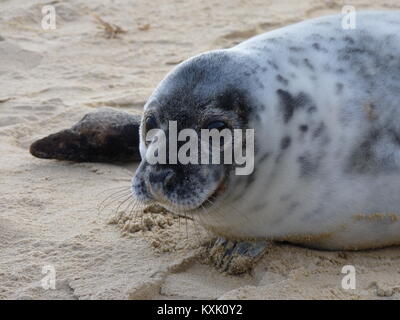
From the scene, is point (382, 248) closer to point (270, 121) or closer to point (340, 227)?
point (340, 227)

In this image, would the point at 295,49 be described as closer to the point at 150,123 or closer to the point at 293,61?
the point at 293,61

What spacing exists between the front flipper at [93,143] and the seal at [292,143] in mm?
1048

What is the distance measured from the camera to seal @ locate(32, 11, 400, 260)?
3.14 metres

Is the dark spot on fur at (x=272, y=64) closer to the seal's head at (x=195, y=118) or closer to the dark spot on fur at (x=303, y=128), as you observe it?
the seal's head at (x=195, y=118)

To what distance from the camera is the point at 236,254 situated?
3.31 meters

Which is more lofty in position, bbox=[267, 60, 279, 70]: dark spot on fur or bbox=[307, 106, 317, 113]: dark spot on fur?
bbox=[267, 60, 279, 70]: dark spot on fur

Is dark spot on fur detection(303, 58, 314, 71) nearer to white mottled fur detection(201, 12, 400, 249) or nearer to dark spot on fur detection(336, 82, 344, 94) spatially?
white mottled fur detection(201, 12, 400, 249)

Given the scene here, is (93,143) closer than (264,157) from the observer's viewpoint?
No

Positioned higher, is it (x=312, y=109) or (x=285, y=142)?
(x=312, y=109)

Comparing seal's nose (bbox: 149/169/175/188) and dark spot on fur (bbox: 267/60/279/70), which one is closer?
seal's nose (bbox: 149/169/175/188)

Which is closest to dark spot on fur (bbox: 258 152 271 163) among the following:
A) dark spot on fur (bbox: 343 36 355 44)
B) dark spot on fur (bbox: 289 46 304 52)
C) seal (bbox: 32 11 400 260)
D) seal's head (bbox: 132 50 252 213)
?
seal (bbox: 32 11 400 260)

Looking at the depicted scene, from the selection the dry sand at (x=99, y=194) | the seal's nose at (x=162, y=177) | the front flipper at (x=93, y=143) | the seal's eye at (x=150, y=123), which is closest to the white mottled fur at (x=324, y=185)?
the dry sand at (x=99, y=194)

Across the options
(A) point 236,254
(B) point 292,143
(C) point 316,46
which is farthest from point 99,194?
(C) point 316,46

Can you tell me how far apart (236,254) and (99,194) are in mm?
962
